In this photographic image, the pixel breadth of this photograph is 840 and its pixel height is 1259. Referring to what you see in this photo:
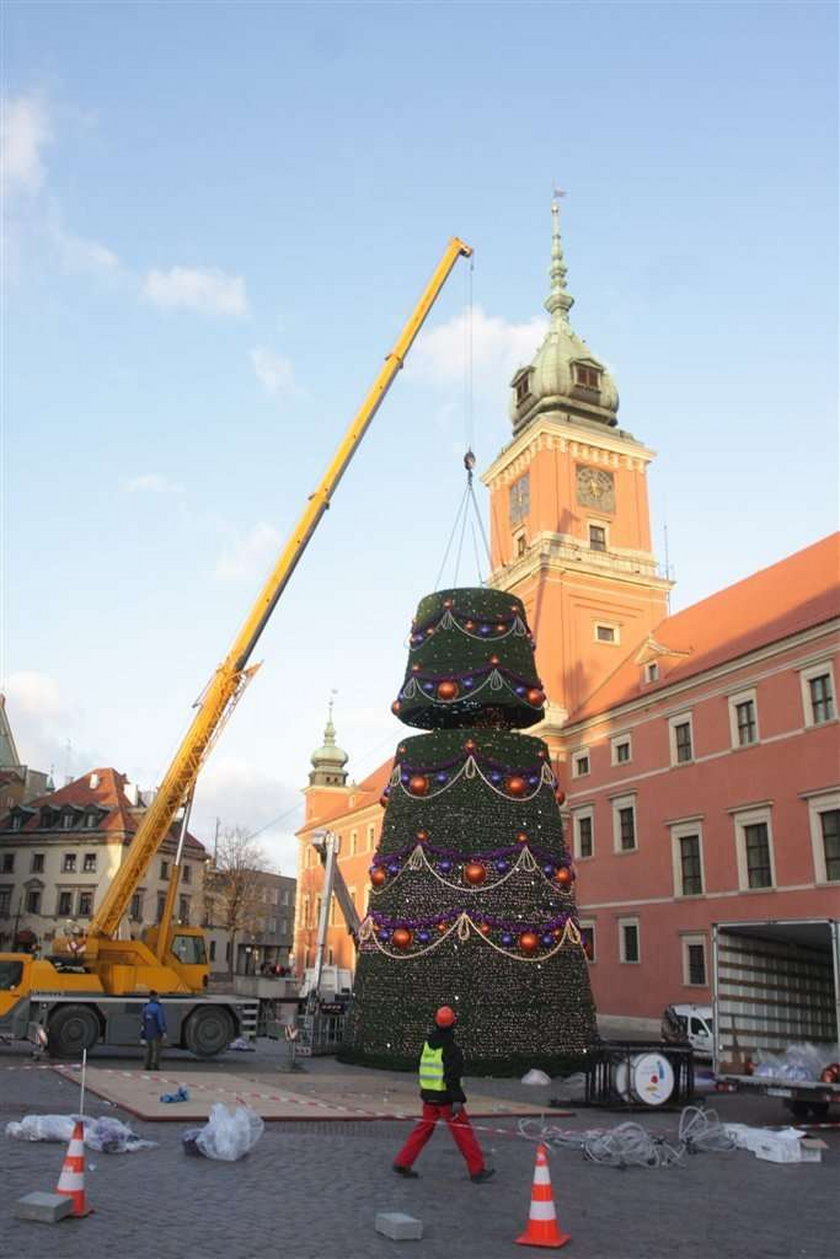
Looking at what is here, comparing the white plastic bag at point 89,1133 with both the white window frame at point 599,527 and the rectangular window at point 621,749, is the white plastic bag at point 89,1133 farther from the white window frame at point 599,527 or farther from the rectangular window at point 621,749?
the white window frame at point 599,527

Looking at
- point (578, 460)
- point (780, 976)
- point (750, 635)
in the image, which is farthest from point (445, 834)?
point (578, 460)

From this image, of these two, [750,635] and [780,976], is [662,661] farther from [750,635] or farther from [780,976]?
[780,976]

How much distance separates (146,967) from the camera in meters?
23.2

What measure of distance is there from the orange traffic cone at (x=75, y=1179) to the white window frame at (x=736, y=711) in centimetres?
2710

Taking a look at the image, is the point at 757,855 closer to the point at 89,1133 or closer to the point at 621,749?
the point at 621,749

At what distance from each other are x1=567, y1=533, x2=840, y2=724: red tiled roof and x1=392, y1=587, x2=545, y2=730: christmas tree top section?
39.6 ft

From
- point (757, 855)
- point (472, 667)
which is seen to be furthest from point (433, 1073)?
point (757, 855)

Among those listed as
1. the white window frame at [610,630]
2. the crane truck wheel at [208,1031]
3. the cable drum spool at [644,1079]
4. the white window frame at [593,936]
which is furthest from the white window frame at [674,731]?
the cable drum spool at [644,1079]

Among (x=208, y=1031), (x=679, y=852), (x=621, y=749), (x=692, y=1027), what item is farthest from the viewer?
(x=621, y=749)

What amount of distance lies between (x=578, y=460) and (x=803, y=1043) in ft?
124

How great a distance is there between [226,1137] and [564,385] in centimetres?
4742

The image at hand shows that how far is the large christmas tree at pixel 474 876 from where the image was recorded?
18.8 m

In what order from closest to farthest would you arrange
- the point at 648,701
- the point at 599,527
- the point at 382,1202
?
Answer: the point at 382,1202
the point at 648,701
the point at 599,527

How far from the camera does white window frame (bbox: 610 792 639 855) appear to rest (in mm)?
38156
